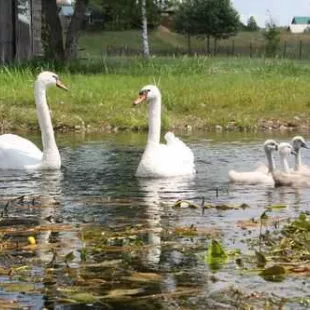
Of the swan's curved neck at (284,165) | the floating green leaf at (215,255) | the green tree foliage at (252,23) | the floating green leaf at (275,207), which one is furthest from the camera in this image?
the green tree foliage at (252,23)

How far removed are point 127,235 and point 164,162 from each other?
17.3 feet

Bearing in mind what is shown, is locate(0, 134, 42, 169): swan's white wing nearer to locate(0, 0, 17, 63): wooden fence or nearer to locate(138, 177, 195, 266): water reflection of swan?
locate(138, 177, 195, 266): water reflection of swan

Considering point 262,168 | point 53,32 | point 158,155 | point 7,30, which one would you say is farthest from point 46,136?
point 7,30

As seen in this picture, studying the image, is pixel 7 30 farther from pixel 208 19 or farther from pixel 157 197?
pixel 208 19

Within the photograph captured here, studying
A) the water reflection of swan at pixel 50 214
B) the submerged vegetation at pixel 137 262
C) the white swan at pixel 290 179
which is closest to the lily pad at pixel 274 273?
the submerged vegetation at pixel 137 262

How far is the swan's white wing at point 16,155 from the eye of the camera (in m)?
15.0

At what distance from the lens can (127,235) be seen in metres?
9.04

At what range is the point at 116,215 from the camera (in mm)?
10375

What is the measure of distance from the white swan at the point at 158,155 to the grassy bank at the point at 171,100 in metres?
8.06

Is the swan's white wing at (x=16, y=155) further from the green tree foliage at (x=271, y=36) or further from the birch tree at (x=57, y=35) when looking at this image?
the green tree foliage at (x=271, y=36)

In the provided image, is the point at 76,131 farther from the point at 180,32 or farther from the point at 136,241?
the point at 180,32

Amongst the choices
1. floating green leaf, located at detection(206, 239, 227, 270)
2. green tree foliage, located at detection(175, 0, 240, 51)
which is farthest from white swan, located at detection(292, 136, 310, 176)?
green tree foliage, located at detection(175, 0, 240, 51)

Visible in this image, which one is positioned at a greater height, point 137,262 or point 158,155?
point 137,262

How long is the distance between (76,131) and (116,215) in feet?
42.1
